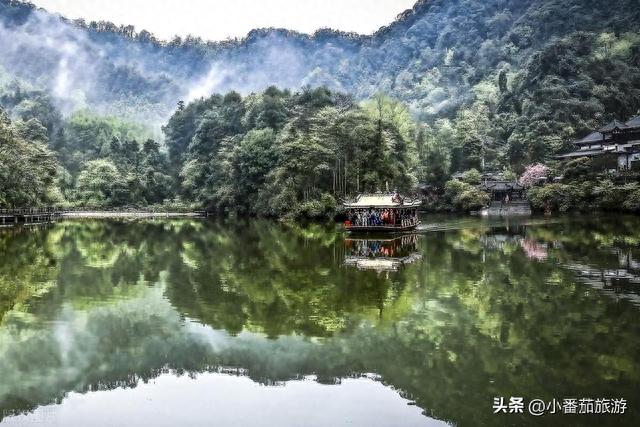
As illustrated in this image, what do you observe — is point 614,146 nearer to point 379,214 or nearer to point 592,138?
point 592,138

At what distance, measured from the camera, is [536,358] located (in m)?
9.47

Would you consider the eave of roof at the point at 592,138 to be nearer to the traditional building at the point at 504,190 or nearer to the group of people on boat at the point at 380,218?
the traditional building at the point at 504,190

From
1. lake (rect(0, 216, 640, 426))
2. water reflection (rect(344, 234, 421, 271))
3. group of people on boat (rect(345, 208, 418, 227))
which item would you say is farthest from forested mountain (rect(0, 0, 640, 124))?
lake (rect(0, 216, 640, 426))

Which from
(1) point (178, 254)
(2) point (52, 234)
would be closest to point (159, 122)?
(2) point (52, 234)

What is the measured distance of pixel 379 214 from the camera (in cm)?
3375

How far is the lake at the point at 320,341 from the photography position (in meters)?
8.00

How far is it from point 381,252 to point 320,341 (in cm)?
1358

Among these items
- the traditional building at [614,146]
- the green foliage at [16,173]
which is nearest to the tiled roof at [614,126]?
the traditional building at [614,146]

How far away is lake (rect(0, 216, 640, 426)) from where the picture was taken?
26.2 ft

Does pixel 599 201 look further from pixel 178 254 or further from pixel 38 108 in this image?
pixel 38 108

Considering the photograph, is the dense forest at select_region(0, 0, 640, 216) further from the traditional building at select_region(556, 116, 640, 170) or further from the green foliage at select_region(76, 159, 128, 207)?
the traditional building at select_region(556, 116, 640, 170)

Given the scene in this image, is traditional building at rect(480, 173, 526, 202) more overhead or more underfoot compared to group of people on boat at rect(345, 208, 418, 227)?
more overhead

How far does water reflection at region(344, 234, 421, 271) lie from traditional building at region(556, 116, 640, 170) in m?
28.4

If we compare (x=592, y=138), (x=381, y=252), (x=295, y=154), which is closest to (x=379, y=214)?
(x=381, y=252)
